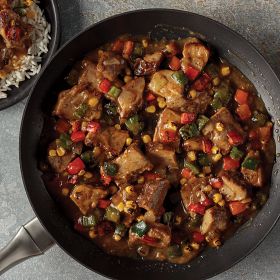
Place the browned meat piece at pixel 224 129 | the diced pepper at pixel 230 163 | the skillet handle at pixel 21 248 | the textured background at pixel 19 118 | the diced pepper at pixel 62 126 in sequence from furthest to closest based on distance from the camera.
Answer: the textured background at pixel 19 118
the diced pepper at pixel 62 126
the diced pepper at pixel 230 163
the browned meat piece at pixel 224 129
the skillet handle at pixel 21 248

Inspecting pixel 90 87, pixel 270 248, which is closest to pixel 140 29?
pixel 90 87

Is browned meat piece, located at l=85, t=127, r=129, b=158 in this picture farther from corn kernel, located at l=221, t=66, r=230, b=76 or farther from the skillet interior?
corn kernel, located at l=221, t=66, r=230, b=76

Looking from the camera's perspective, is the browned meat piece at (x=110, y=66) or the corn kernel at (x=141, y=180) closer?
the browned meat piece at (x=110, y=66)

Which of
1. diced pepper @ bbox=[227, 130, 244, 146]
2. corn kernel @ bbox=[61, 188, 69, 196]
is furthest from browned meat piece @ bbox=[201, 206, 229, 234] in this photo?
corn kernel @ bbox=[61, 188, 69, 196]

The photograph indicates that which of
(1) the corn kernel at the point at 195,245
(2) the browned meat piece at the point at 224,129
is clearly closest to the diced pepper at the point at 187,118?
(2) the browned meat piece at the point at 224,129

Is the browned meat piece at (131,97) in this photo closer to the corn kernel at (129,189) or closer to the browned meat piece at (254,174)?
the corn kernel at (129,189)

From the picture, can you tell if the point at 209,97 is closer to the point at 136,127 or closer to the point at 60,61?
the point at 136,127
